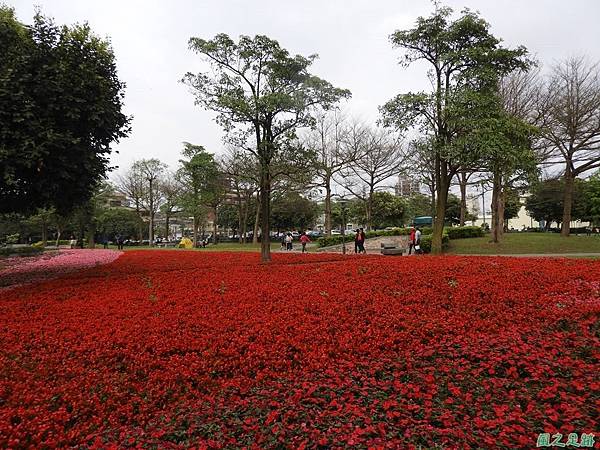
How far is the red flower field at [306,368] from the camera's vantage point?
278cm

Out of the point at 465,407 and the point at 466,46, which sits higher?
the point at 466,46

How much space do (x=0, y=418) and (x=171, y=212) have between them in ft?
140

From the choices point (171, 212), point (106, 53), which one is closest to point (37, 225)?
point (171, 212)

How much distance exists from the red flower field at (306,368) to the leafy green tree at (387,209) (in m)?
40.5

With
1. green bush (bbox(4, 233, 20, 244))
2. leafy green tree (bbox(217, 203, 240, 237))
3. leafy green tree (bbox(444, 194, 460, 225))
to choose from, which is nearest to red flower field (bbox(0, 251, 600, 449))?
leafy green tree (bbox(217, 203, 240, 237))

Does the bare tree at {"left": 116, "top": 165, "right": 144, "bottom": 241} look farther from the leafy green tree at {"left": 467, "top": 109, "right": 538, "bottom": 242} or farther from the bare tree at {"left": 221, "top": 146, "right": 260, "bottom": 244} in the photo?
the leafy green tree at {"left": 467, "top": 109, "right": 538, "bottom": 242}

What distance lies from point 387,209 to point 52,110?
138 ft

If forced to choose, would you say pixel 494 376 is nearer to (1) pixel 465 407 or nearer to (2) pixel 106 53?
(1) pixel 465 407

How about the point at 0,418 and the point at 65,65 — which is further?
the point at 65,65

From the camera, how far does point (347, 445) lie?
2.56m

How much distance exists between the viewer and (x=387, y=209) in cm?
4706

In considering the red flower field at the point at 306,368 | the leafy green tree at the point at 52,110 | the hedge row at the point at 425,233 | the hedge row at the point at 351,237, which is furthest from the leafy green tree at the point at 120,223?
the red flower field at the point at 306,368

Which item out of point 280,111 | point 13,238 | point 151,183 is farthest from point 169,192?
point 280,111

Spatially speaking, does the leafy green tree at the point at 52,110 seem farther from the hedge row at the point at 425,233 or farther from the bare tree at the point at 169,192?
the bare tree at the point at 169,192
